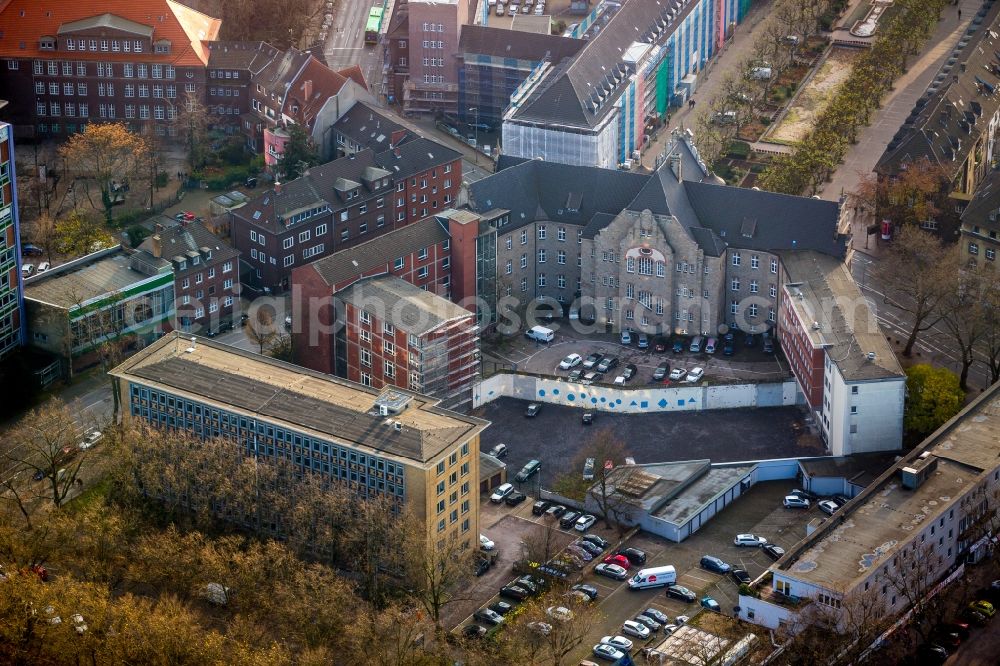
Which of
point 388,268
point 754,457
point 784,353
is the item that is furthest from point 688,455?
point 388,268

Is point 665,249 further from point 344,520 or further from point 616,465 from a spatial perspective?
point 344,520

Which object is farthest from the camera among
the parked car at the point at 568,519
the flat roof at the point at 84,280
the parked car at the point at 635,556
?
the flat roof at the point at 84,280

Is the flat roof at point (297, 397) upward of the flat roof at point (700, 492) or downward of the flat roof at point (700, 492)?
upward

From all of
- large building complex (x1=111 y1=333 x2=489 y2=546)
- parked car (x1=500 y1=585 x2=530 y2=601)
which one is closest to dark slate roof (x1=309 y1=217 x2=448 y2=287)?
large building complex (x1=111 y1=333 x2=489 y2=546)

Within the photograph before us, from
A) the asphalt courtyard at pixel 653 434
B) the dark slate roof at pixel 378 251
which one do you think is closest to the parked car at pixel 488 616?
the asphalt courtyard at pixel 653 434

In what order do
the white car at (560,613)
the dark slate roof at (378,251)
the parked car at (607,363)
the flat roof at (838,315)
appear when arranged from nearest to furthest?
the white car at (560,613)
the flat roof at (838,315)
the dark slate roof at (378,251)
the parked car at (607,363)

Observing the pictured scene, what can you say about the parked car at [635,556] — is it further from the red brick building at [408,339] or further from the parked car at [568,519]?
the red brick building at [408,339]

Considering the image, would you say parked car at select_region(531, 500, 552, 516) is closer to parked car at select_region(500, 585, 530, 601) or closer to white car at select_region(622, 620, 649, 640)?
parked car at select_region(500, 585, 530, 601)

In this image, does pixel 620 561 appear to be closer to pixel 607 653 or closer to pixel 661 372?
pixel 607 653
